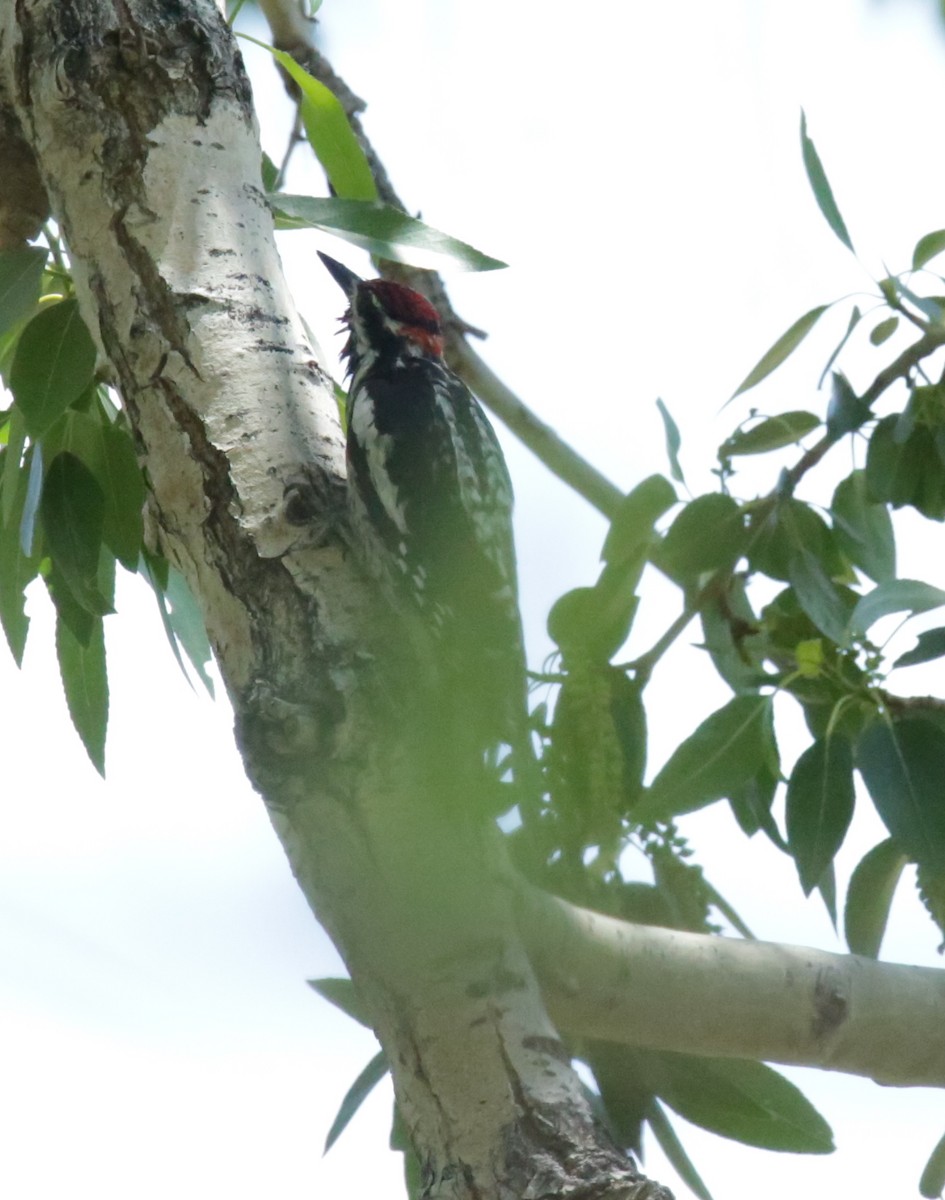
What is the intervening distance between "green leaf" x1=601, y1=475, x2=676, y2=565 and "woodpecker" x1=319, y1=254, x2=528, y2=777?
0.62 ft

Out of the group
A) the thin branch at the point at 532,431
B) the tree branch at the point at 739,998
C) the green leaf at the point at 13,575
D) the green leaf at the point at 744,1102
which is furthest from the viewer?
the thin branch at the point at 532,431

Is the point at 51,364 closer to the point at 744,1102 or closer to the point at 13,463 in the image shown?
the point at 13,463

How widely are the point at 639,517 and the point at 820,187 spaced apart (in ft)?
1.46

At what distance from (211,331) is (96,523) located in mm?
403

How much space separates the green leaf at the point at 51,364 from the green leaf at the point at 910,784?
986 mm

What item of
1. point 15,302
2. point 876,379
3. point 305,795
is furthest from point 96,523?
point 876,379

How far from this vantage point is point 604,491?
206cm

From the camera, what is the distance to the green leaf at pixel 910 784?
138 cm

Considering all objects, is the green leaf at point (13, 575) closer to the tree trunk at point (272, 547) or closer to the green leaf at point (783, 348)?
the tree trunk at point (272, 547)

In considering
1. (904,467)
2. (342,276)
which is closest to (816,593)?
(904,467)

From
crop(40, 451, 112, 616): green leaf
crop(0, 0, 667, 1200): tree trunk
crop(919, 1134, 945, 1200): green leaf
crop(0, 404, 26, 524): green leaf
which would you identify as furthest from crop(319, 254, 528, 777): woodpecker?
crop(919, 1134, 945, 1200): green leaf

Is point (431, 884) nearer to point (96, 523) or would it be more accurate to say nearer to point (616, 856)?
point (616, 856)

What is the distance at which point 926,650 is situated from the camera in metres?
1.47

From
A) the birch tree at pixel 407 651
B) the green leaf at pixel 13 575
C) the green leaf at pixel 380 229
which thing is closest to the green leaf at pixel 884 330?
the birch tree at pixel 407 651
